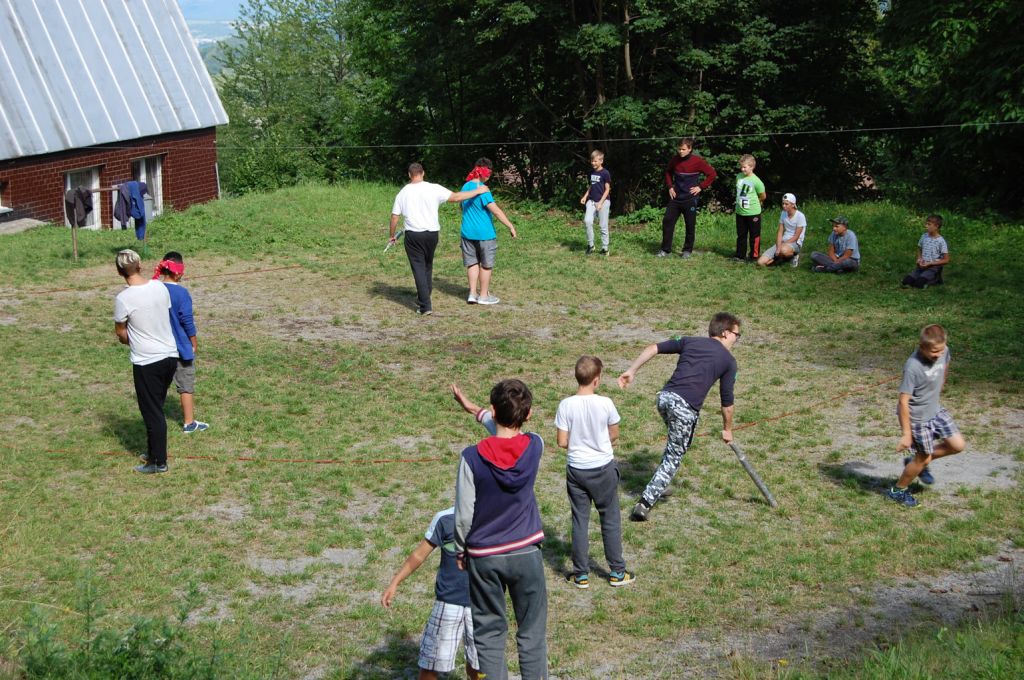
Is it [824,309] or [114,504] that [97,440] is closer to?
[114,504]

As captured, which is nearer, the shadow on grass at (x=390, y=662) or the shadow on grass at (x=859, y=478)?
the shadow on grass at (x=390, y=662)

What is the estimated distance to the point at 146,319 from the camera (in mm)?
8906

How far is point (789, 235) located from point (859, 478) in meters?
8.26

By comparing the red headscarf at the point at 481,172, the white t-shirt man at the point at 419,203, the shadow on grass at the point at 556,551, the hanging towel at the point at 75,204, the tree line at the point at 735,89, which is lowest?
the shadow on grass at the point at 556,551

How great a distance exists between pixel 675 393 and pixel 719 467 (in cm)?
140

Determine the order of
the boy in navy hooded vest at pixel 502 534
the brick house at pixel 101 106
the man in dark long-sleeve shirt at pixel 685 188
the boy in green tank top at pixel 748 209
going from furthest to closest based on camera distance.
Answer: the brick house at pixel 101 106
the man in dark long-sleeve shirt at pixel 685 188
the boy in green tank top at pixel 748 209
the boy in navy hooded vest at pixel 502 534

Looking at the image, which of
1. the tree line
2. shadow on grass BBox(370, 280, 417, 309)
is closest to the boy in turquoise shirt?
shadow on grass BBox(370, 280, 417, 309)

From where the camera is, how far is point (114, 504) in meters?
8.47

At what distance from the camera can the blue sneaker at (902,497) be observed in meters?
8.48

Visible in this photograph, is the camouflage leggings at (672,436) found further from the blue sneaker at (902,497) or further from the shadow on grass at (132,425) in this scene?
the shadow on grass at (132,425)

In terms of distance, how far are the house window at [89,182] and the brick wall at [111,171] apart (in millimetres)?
140

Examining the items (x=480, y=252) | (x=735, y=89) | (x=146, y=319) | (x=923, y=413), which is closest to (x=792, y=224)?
(x=480, y=252)

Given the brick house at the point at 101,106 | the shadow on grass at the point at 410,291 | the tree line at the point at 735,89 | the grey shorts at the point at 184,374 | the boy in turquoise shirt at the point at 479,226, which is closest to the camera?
the grey shorts at the point at 184,374

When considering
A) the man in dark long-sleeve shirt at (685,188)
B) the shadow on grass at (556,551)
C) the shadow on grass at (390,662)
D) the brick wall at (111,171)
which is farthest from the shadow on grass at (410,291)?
the brick wall at (111,171)
